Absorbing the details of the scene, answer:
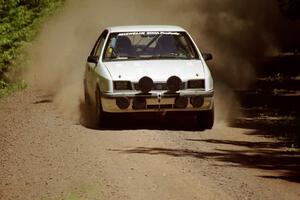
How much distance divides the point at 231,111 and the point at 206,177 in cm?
718

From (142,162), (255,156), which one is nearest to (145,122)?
(255,156)

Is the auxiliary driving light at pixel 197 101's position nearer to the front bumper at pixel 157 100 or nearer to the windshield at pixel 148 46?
the front bumper at pixel 157 100

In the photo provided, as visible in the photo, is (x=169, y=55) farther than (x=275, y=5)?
No

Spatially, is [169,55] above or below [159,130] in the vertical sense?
above

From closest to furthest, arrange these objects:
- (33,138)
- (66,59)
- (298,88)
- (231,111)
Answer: (33,138) → (231,111) → (298,88) → (66,59)


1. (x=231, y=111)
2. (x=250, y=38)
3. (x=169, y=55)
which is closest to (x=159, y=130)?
(x=169, y=55)

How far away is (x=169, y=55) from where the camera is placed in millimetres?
13328

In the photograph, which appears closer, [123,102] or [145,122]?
[123,102]

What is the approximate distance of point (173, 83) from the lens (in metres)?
12.2

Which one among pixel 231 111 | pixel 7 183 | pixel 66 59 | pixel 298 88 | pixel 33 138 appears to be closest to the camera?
pixel 7 183

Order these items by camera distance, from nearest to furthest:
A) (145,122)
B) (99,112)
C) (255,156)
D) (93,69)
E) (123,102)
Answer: (255,156) < (123,102) < (99,112) < (93,69) < (145,122)

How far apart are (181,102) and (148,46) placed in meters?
Answer: 1.72

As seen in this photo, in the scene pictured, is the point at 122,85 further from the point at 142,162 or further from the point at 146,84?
the point at 142,162

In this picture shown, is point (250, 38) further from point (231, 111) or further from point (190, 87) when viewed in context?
point (190, 87)
